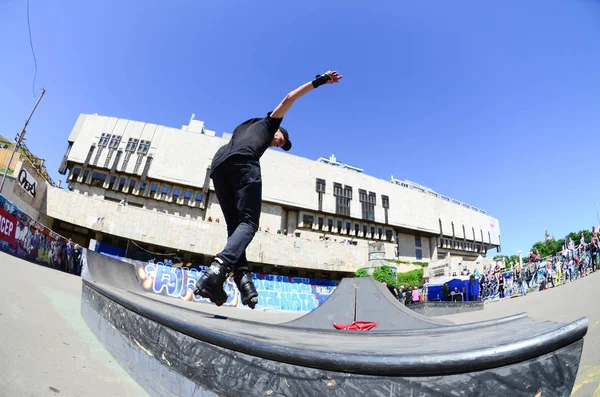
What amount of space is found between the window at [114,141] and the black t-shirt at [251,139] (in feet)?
123

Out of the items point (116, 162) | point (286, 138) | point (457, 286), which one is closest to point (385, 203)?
point (457, 286)

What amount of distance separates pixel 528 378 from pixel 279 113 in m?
2.16

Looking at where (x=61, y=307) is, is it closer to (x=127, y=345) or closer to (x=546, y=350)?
(x=127, y=345)

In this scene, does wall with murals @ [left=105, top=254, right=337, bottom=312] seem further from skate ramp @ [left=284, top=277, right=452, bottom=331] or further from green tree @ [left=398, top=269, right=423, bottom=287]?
green tree @ [left=398, top=269, right=423, bottom=287]

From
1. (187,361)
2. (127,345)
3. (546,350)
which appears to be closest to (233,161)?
(127,345)

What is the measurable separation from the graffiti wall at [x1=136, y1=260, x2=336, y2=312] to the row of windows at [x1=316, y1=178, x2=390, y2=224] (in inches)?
442

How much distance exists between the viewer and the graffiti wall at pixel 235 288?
17.3 metres

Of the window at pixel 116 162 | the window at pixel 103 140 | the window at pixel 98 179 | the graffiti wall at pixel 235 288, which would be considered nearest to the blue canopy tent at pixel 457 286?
the graffiti wall at pixel 235 288

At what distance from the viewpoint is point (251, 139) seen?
2.40 m

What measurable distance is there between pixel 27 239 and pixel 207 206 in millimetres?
21632

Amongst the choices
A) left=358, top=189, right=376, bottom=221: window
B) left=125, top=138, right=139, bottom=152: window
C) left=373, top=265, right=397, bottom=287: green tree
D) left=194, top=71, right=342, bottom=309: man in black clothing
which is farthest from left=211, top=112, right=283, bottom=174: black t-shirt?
left=358, top=189, right=376, bottom=221: window

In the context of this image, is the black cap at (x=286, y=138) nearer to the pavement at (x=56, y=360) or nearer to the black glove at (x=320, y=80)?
the black glove at (x=320, y=80)

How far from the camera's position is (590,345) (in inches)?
74.0

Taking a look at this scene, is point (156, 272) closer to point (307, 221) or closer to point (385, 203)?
point (307, 221)
